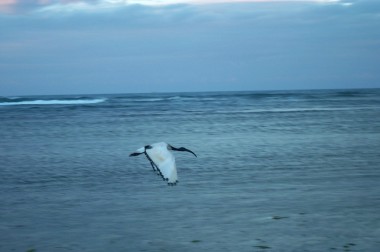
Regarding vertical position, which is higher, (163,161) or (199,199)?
(163,161)

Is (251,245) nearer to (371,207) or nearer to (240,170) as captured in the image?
(371,207)

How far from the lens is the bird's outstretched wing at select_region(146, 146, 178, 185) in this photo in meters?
7.14

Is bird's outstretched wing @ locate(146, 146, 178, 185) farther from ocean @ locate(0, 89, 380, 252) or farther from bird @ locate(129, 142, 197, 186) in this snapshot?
ocean @ locate(0, 89, 380, 252)

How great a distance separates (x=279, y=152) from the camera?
47.4ft

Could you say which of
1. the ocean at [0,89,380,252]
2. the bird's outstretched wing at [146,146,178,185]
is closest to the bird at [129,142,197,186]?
the bird's outstretched wing at [146,146,178,185]

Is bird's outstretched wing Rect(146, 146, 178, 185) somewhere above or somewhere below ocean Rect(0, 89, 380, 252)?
above

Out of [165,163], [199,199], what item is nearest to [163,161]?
[165,163]

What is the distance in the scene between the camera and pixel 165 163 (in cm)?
740

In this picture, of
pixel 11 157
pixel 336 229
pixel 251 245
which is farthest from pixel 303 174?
pixel 11 157

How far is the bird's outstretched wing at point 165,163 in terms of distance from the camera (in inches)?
281

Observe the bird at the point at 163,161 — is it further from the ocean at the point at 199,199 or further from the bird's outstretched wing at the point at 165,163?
the ocean at the point at 199,199

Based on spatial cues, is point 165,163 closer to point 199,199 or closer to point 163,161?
point 163,161

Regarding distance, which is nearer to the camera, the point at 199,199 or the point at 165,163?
the point at 165,163

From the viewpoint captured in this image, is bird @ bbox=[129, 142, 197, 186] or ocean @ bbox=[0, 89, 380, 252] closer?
ocean @ bbox=[0, 89, 380, 252]
